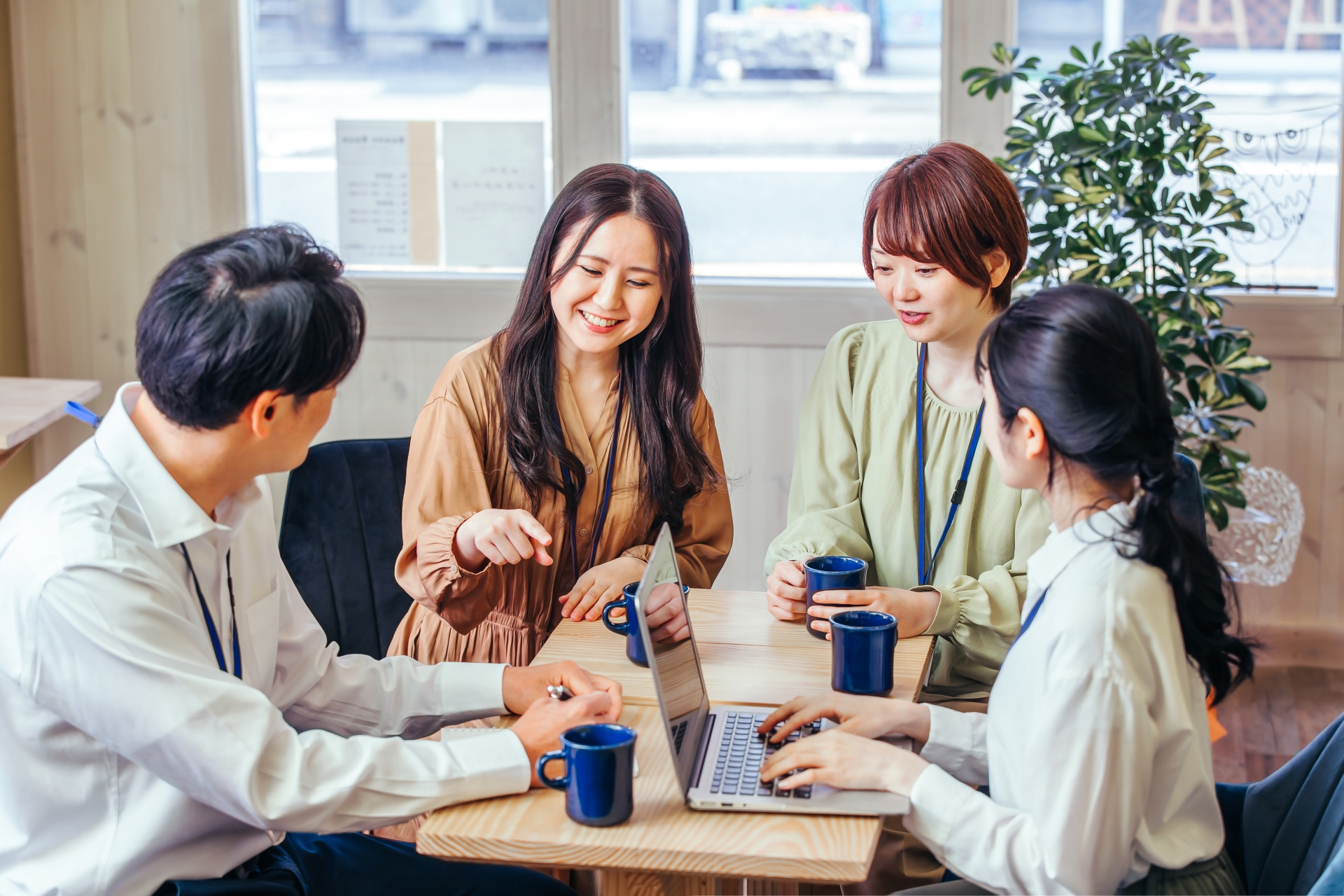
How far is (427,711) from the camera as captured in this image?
5.07 ft

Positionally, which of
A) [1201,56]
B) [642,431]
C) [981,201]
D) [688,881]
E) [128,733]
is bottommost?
[688,881]

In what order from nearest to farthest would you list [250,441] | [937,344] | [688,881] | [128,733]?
[128,733], [250,441], [688,881], [937,344]

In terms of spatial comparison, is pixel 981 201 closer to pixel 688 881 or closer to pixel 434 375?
pixel 688 881

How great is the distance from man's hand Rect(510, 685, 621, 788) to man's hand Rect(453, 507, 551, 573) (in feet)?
1.02

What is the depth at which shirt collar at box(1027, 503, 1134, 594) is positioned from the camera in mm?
1240

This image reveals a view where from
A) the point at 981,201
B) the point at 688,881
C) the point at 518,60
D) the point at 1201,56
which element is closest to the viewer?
the point at 688,881

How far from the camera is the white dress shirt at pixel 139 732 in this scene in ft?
3.72

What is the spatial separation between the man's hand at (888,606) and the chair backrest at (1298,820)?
48 cm

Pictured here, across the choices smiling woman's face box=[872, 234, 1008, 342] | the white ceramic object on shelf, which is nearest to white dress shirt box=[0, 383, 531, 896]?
smiling woman's face box=[872, 234, 1008, 342]

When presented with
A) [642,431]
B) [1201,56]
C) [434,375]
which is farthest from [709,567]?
[1201,56]

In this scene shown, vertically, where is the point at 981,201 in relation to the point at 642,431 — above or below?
above

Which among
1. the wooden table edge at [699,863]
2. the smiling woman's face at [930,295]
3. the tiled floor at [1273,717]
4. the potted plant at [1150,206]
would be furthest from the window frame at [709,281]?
the wooden table edge at [699,863]

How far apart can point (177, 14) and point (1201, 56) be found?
288cm

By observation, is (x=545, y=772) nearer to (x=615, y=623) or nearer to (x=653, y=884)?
(x=653, y=884)
